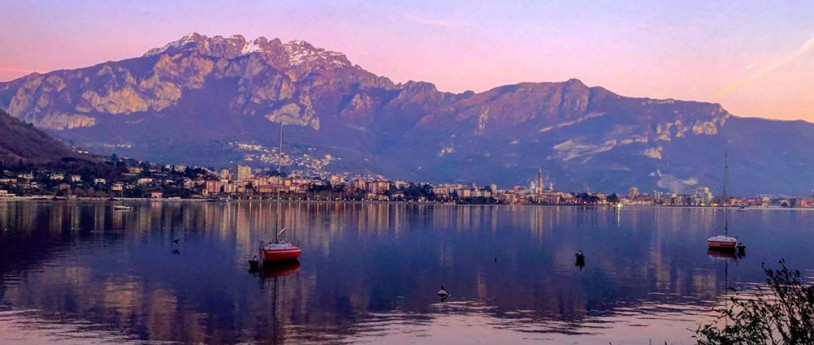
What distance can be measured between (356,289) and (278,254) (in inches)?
574

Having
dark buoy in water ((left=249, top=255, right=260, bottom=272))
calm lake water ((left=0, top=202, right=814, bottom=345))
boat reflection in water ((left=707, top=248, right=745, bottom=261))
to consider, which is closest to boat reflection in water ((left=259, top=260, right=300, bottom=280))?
calm lake water ((left=0, top=202, right=814, bottom=345))

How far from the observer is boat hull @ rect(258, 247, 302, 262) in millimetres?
72606

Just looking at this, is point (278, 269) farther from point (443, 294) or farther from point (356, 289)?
point (443, 294)

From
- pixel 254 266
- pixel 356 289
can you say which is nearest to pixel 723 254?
pixel 356 289

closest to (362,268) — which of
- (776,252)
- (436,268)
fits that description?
(436,268)

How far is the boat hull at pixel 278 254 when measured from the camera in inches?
2859

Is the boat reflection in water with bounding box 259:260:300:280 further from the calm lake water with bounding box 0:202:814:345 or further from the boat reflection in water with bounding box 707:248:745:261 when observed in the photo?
the boat reflection in water with bounding box 707:248:745:261

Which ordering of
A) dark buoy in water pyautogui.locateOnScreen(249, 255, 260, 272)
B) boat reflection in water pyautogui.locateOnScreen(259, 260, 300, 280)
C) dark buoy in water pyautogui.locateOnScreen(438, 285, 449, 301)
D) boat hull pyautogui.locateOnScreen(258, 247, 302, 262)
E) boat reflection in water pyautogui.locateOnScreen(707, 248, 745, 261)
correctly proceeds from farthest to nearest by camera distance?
1. boat reflection in water pyautogui.locateOnScreen(707, 248, 745, 261)
2. boat hull pyautogui.locateOnScreen(258, 247, 302, 262)
3. dark buoy in water pyautogui.locateOnScreen(249, 255, 260, 272)
4. boat reflection in water pyautogui.locateOnScreen(259, 260, 300, 280)
5. dark buoy in water pyautogui.locateOnScreen(438, 285, 449, 301)

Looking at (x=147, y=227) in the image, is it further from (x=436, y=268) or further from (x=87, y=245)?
(x=436, y=268)

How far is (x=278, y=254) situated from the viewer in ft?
240

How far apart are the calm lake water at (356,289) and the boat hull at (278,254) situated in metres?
1.08

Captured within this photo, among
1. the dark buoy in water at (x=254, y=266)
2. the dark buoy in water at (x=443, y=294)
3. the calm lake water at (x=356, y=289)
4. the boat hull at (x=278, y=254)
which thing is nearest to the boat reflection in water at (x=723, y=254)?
the calm lake water at (x=356, y=289)

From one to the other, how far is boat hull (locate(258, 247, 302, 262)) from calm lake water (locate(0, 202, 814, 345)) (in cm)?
108

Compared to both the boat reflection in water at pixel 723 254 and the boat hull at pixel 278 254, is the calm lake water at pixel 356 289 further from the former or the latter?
the boat reflection in water at pixel 723 254
